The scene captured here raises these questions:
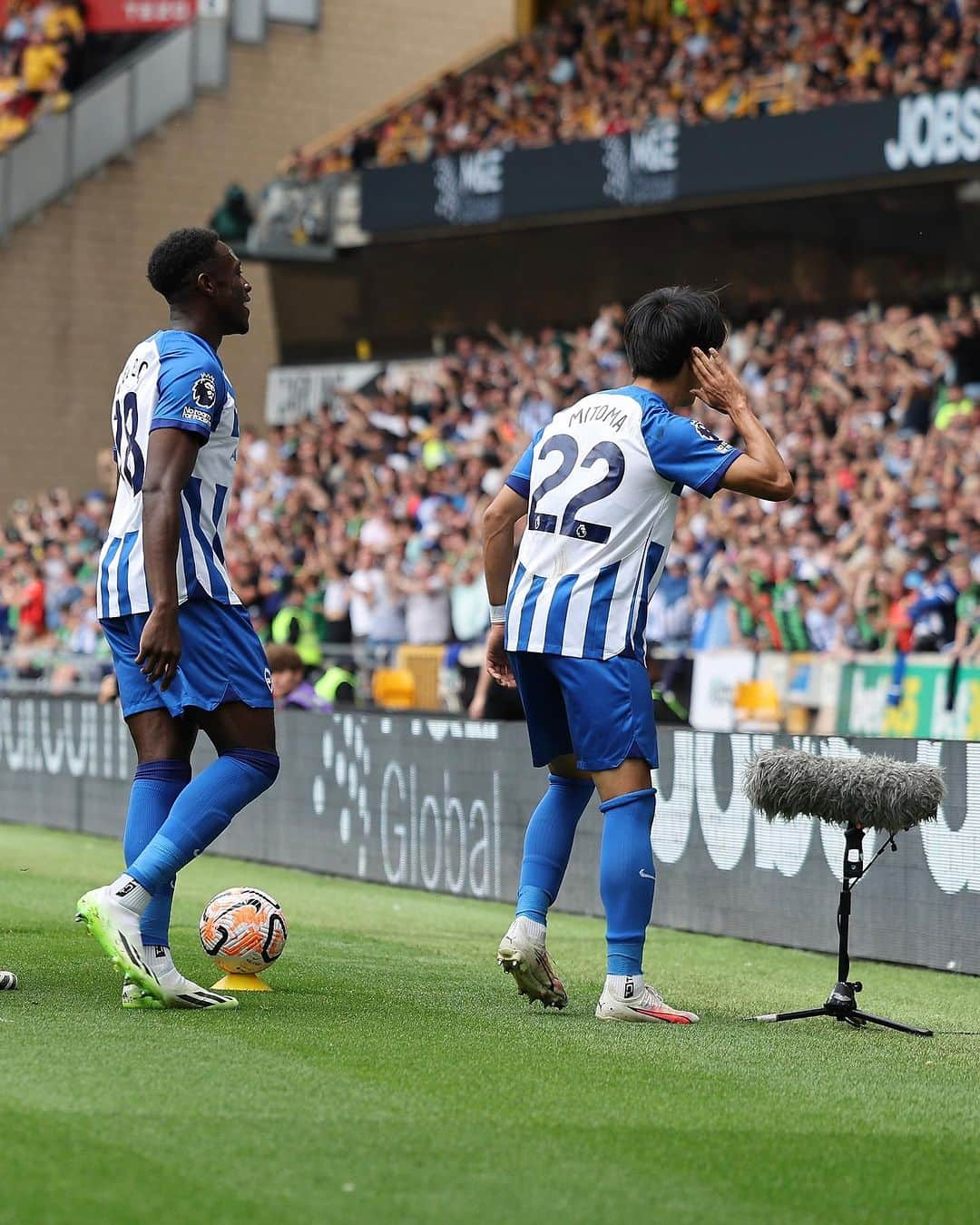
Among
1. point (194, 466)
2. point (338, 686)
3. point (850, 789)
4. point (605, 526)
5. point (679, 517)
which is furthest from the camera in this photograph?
point (679, 517)

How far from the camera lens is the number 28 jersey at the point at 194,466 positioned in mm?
6090

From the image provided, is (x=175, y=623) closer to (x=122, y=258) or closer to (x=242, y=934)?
A: (x=242, y=934)

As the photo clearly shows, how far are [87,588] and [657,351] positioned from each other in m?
19.8

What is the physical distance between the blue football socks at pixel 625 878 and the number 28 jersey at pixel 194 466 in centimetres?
138

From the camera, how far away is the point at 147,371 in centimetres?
621

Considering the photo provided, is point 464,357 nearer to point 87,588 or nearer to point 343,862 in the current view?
point 87,588

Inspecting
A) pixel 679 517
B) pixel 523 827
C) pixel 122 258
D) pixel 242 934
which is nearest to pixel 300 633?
pixel 679 517

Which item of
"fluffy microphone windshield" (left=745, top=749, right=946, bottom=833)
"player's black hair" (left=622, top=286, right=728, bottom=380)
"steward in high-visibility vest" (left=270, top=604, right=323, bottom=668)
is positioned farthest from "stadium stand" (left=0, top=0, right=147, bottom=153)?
"fluffy microphone windshield" (left=745, top=749, right=946, bottom=833)

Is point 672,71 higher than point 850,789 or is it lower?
higher

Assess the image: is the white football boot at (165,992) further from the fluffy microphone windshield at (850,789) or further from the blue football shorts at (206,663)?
the fluffy microphone windshield at (850,789)

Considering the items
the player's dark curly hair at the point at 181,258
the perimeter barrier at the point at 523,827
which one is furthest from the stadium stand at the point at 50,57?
the player's dark curly hair at the point at 181,258

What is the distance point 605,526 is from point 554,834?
1100 mm

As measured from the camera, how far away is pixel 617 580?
6.27 metres

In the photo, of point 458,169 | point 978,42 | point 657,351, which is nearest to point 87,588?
point 458,169
